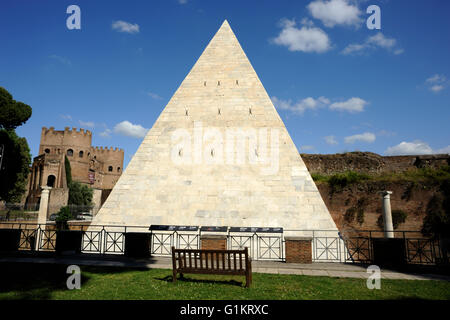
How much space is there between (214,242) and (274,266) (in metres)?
1.96

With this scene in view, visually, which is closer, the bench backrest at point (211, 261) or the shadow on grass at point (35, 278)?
the shadow on grass at point (35, 278)

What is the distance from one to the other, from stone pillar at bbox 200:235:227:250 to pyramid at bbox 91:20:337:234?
7.37 feet

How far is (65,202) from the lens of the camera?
35.7 m

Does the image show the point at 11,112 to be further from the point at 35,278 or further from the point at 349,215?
the point at 349,215

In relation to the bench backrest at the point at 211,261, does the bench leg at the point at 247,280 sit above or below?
below

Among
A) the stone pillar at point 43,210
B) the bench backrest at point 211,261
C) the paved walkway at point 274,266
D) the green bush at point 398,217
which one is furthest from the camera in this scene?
the green bush at point 398,217

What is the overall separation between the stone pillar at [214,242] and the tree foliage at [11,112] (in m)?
23.9

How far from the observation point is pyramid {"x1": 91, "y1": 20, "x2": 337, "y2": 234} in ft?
36.2

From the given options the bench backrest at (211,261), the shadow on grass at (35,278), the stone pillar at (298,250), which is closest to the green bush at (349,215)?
the stone pillar at (298,250)

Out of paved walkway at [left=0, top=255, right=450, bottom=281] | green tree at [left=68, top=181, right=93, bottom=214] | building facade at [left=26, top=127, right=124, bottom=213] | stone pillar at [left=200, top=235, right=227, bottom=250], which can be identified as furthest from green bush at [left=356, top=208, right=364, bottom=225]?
green tree at [left=68, top=181, right=93, bottom=214]

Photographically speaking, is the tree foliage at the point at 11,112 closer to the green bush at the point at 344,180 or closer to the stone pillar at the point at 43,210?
the stone pillar at the point at 43,210

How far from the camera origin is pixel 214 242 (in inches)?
341

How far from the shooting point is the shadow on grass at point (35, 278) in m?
4.85
